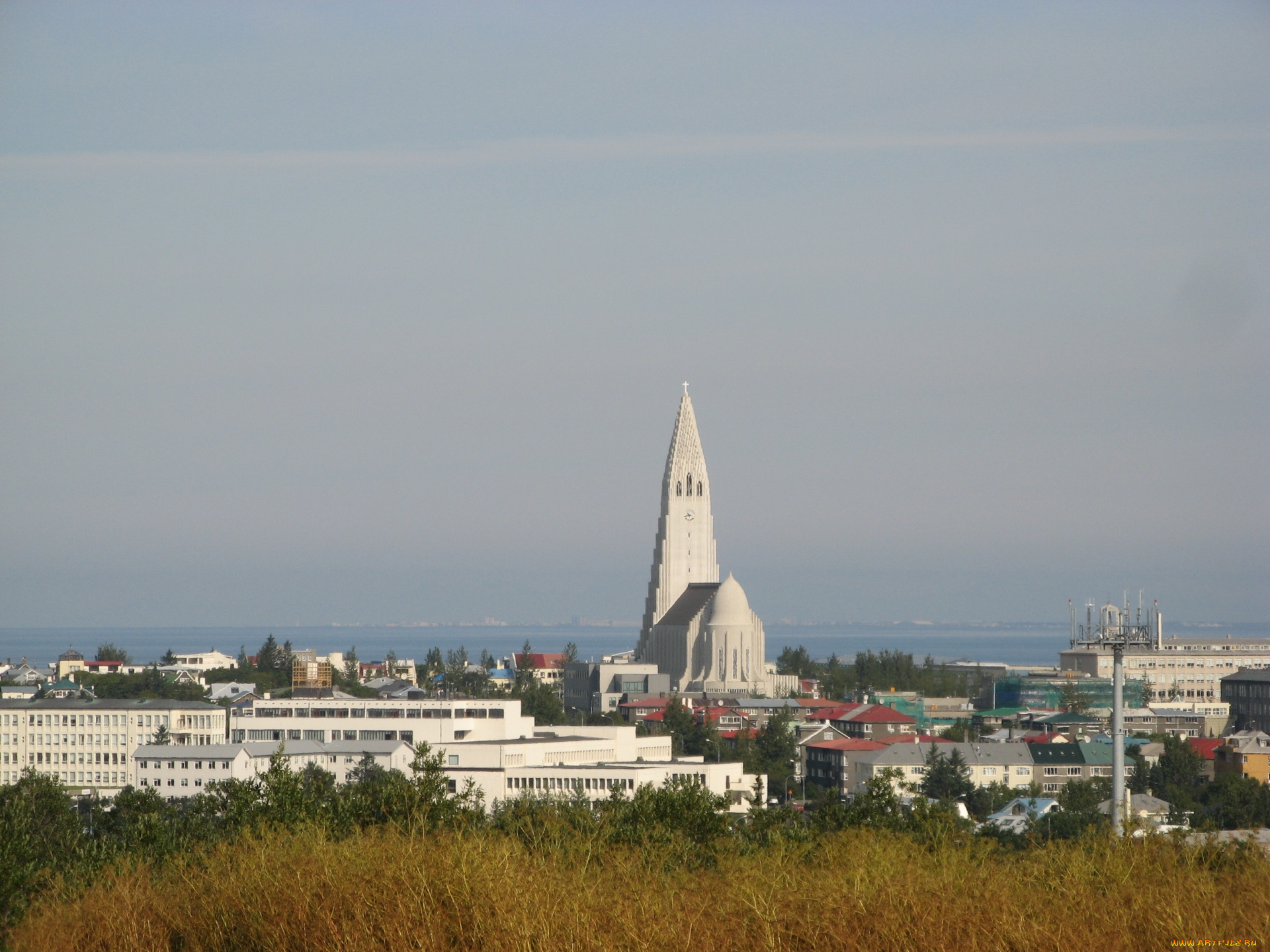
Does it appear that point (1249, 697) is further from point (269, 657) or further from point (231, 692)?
point (269, 657)

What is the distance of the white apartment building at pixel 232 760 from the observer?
248 feet

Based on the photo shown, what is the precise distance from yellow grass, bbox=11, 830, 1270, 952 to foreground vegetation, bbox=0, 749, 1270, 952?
4cm

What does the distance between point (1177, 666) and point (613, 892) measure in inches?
5293

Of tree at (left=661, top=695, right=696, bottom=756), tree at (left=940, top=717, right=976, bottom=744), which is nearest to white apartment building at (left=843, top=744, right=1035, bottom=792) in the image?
tree at (left=940, top=717, right=976, bottom=744)

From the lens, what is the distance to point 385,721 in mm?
84812

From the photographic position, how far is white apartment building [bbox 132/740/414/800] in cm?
7562

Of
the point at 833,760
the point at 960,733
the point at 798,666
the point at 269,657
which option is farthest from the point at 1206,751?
Answer: the point at 269,657

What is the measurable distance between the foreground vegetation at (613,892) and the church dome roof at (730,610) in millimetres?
110124

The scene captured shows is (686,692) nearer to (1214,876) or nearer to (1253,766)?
(1253,766)

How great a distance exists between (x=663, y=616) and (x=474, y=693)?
3321cm

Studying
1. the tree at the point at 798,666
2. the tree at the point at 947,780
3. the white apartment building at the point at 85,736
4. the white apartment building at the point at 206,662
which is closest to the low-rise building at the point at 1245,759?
the tree at the point at 947,780

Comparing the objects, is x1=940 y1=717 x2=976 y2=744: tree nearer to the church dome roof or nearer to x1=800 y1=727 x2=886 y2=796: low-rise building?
x1=800 y1=727 x2=886 y2=796: low-rise building

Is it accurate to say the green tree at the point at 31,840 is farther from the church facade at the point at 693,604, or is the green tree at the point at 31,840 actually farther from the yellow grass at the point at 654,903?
the church facade at the point at 693,604

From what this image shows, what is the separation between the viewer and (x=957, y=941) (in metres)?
18.9
